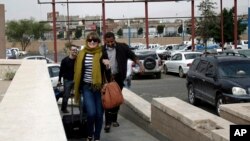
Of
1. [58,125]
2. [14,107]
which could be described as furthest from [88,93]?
[58,125]

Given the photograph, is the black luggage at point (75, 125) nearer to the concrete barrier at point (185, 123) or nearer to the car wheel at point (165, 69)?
the concrete barrier at point (185, 123)

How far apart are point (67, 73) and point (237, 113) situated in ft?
15.7

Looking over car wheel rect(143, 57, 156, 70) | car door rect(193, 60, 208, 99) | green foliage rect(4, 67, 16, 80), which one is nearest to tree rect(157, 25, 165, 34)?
car wheel rect(143, 57, 156, 70)

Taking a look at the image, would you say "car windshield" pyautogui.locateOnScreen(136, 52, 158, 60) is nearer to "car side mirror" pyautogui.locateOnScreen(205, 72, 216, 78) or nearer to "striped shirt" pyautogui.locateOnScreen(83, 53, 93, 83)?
"car side mirror" pyautogui.locateOnScreen(205, 72, 216, 78)

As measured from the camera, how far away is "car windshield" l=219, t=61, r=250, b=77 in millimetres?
12341

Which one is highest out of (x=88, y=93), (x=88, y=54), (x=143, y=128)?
→ (x=88, y=54)

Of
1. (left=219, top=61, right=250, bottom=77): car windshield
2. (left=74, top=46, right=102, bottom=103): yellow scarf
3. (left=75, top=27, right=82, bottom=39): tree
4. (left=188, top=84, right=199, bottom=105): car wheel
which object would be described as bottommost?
(left=188, top=84, right=199, bottom=105): car wheel

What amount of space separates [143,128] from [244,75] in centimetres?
472

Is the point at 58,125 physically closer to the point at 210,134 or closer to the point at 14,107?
the point at 14,107

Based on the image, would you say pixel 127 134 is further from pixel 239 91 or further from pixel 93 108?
pixel 239 91

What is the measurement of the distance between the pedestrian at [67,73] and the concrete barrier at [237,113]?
3822mm

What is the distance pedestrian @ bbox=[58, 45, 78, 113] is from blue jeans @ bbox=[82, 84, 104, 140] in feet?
11.2

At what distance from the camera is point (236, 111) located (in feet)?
24.4

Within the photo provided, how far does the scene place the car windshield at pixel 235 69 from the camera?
12341 millimetres
